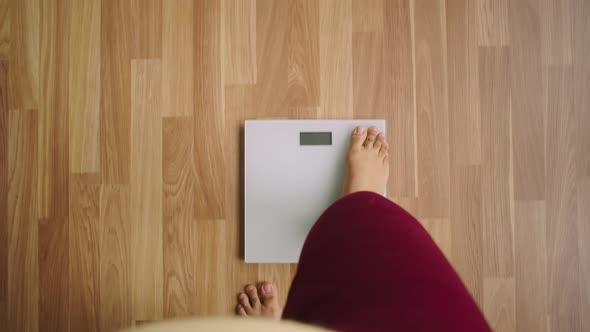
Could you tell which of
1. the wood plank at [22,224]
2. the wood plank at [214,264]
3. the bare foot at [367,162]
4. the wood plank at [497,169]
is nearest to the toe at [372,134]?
the bare foot at [367,162]

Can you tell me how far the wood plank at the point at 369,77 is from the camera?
→ 0.72 meters

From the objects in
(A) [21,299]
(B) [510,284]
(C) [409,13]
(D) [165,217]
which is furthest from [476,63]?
(A) [21,299]

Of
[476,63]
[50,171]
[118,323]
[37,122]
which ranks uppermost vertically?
[476,63]

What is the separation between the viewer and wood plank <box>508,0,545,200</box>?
28.1 inches

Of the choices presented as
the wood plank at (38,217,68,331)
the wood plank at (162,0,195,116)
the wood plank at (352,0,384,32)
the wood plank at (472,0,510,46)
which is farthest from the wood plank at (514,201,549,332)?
the wood plank at (38,217,68,331)

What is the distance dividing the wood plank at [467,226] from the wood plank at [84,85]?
0.74 meters

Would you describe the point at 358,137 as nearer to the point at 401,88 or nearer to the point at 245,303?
the point at 401,88

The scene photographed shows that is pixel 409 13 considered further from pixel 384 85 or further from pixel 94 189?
pixel 94 189

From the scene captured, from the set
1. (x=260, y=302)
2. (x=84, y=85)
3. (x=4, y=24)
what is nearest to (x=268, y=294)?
(x=260, y=302)

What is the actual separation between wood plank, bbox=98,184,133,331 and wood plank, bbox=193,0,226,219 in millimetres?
157

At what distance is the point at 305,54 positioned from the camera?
73 centimetres

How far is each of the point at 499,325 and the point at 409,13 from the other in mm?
646

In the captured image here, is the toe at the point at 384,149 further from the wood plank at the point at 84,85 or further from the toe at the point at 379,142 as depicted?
the wood plank at the point at 84,85

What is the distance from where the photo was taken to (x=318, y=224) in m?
0.52
